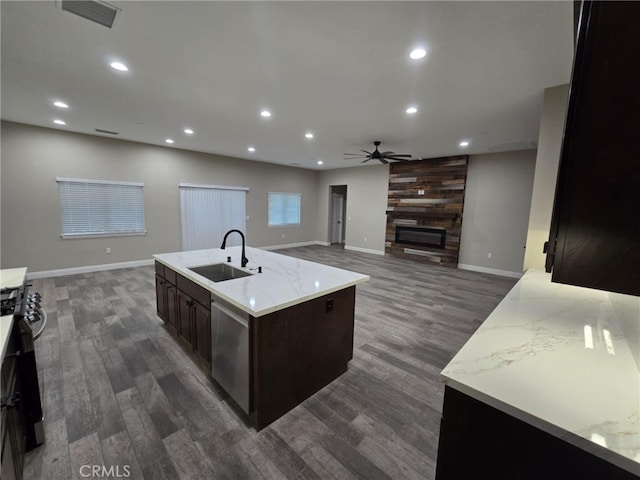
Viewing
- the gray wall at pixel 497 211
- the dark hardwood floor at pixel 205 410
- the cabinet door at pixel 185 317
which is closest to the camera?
the dark hardwood floor at pixel 205 410

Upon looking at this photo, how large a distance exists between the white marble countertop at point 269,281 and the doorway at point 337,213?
22.6 ft

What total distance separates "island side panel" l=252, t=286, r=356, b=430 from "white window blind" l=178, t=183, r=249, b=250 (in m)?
5.39

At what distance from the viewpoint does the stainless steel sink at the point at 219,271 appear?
2677 mm

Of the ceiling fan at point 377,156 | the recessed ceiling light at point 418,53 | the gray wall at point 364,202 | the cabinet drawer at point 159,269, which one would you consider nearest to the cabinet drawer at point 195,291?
the cabinet drawer at point 159,269

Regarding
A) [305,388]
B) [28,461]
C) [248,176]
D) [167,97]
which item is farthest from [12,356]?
[248,176]

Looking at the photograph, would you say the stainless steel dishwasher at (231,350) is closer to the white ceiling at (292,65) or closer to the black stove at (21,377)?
the black stove at (21,377)

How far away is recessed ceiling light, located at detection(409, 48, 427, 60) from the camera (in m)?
2.14

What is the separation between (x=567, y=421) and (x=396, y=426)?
4.44 feet

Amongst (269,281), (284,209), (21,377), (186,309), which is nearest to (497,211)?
(284,209)

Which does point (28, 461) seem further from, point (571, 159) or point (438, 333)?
point (438, 333)

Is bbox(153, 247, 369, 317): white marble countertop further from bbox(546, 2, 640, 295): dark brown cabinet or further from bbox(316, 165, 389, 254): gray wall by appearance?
bbox(316, 165, 389, 254): gray wall

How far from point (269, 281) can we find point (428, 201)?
608 cm

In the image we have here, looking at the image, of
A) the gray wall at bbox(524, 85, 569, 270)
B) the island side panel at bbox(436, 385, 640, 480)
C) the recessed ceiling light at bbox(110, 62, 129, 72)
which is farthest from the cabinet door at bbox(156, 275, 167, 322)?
the gray wall at bbox(524, 85, 569, 270)

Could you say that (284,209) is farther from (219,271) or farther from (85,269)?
(219,271)
